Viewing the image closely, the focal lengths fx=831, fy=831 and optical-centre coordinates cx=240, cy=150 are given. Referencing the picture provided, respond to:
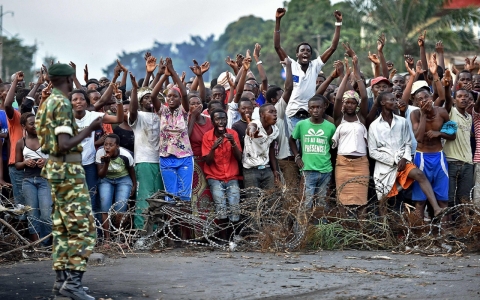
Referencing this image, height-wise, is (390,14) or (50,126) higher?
(390,14)

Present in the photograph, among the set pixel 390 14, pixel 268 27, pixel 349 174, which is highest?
pixel 268 27

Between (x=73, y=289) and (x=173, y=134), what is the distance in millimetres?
4185

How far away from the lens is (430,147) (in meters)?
11.3

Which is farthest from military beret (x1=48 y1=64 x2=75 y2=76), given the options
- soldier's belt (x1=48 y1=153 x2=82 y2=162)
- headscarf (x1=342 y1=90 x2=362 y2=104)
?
headscarf (x1=342 y1=90 x2=362 y2=104)

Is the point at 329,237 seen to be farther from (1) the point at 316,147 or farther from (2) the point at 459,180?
(2) the point at 459,180

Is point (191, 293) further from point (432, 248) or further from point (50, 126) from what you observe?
point (432, 248)

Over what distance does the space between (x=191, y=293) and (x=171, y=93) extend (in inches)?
162

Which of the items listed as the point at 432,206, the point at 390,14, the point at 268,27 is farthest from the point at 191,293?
the point at 268,27

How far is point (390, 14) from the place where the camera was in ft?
115

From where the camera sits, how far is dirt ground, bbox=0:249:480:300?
751 cm

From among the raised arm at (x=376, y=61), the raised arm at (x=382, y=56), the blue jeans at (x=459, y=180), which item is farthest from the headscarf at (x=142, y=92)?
the blue jeans at (x=459, y=180)

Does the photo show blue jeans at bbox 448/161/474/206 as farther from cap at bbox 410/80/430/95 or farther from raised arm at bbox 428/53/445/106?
cap at bbox 410/80/430/95

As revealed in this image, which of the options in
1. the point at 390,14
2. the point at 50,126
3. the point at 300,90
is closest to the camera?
the point at 50,126

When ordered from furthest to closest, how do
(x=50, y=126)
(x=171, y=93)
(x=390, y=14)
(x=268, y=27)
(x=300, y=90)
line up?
(x=268, y=27) < (x=390, y=14) < (x=300, y=90) < (x=171, y=93) < (x=50, y=126)
